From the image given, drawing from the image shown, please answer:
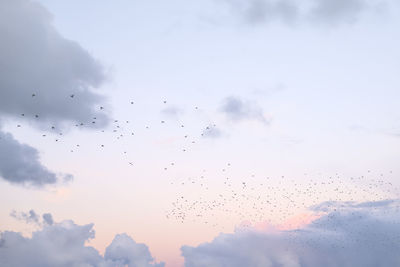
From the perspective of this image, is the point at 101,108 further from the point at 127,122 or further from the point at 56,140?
the point at 56,140

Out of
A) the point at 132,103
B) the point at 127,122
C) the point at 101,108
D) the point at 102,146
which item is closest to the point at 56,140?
the point at 102,146

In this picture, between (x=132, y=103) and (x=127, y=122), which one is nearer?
(x=132, y=103)

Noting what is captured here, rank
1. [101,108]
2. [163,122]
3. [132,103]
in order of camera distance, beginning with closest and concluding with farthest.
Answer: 1. [132,103]
2. [101,108]
3. [163,122]

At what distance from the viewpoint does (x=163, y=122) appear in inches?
3511

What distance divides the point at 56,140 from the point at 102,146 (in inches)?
712

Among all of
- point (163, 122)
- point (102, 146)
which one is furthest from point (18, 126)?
point (163, 122)

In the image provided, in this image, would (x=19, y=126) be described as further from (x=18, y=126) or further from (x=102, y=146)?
(x=102, y=146)

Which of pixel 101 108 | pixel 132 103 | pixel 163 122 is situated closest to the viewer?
pixel 132 103

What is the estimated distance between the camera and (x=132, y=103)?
7494 centimetres

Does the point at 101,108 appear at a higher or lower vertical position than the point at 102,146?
higher

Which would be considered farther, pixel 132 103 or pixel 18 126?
pixel 18 126

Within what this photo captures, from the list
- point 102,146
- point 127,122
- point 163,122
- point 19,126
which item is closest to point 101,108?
point 127,122

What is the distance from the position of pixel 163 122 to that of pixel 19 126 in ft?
168

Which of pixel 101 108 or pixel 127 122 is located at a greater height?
pixel 101 108
